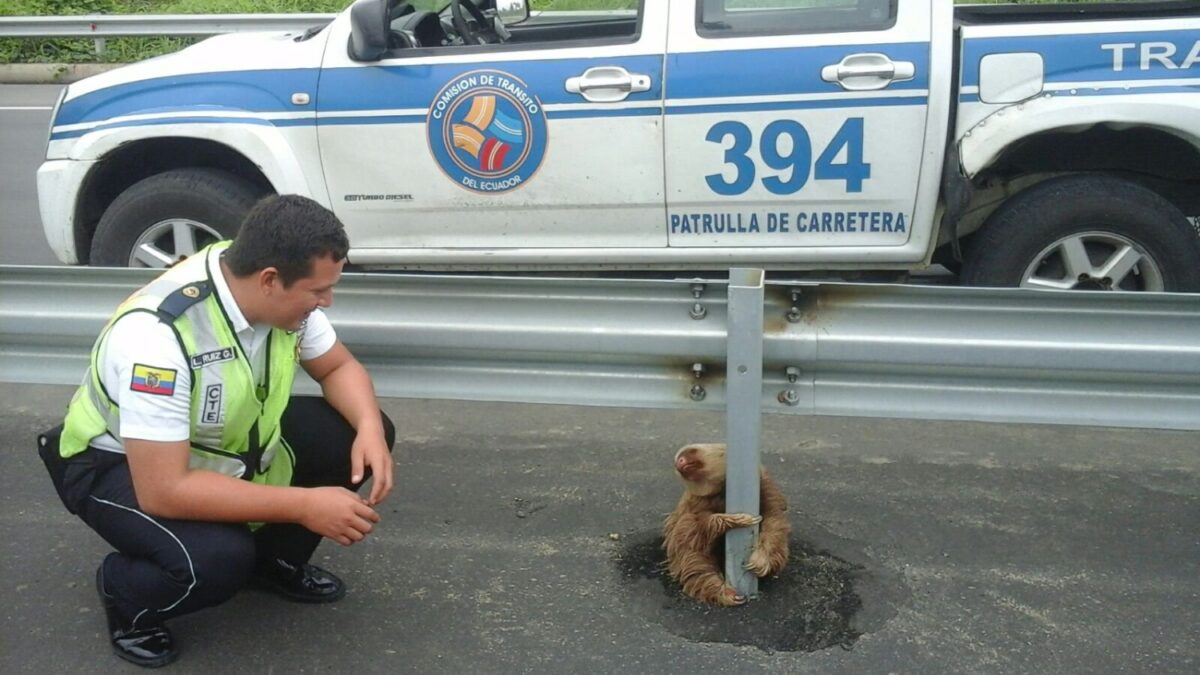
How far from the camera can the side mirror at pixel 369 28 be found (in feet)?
16.2

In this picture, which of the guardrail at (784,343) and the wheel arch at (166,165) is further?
the wheel arch at (166,165)

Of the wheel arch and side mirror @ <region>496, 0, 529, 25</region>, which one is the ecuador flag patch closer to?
the wheel arch

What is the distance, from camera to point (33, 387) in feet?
17.3

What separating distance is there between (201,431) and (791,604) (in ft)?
4.99

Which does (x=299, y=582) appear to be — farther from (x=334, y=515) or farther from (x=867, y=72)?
(x=867, y=72)

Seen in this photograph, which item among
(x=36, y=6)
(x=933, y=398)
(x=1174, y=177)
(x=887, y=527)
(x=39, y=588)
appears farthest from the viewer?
(x=36, y=6)

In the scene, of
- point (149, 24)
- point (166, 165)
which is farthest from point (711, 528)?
point (149, 24)

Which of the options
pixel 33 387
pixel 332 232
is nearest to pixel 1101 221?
pixel 332 232

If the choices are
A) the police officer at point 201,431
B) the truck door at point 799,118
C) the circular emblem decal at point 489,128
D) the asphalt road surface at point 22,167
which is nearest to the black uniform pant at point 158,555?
the police officer at point 201,431

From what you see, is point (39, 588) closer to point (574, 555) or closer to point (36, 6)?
point (574, 555)

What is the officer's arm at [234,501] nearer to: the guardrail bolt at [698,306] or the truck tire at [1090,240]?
the guardrail bolt at [698,306]

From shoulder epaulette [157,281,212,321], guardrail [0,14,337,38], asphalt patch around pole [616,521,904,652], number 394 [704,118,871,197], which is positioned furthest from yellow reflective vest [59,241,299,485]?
guardrail [0,14,337,38]

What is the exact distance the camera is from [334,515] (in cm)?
279

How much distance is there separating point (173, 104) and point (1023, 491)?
11.6 feet
